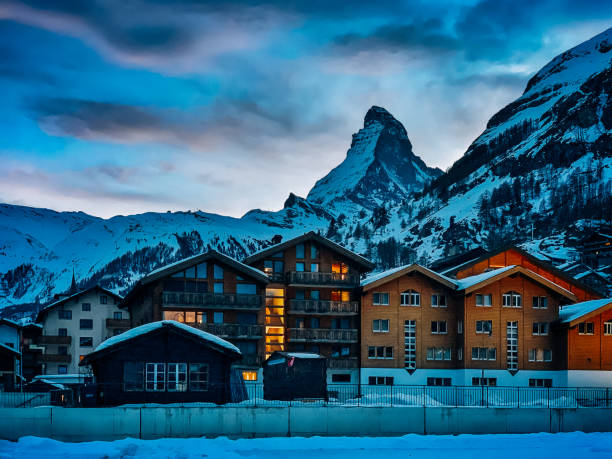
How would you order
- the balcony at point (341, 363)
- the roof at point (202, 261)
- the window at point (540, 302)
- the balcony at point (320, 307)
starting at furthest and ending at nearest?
the window at point (540, 302) → the balcony at point (320, 307) → the balcony at point (341, 363) → the roof at point (202, 261)

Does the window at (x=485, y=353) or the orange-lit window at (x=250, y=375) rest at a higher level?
the window at (x=485, y=353)

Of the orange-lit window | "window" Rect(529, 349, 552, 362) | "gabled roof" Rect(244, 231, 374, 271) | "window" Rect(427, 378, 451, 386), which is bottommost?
"window" Rect(427, 378, 451, 386)

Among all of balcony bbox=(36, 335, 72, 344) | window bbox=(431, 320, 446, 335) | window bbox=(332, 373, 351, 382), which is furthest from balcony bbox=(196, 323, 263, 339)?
balcony bbox=(36, 335, 72, 344)

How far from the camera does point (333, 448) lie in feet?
130

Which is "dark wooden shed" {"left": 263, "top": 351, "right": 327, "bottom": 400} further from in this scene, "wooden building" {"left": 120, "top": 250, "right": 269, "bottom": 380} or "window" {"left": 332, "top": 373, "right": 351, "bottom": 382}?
"window" {"left": 332, "top": 373, "right": 351, "bottom": 382}

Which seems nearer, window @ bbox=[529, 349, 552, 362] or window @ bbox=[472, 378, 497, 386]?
window @ bbox=[472, 378, 497, 386]

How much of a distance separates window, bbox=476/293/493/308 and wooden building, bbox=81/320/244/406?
3274 cm

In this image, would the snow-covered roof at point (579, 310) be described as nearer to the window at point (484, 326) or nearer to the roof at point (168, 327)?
the window at point (484, 326)

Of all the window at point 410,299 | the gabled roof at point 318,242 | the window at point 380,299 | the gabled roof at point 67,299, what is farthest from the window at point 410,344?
the gabled roof at point 67,299

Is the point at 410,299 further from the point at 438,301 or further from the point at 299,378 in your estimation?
the point at 299,378

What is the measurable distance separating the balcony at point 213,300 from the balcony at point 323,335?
4661mm

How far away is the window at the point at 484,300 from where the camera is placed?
240ft

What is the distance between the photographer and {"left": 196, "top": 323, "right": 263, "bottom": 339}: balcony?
66.8 m

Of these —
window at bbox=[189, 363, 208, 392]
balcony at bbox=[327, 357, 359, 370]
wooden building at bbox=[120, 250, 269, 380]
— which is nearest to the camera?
window at bbox=[189, 363, 208, 392]
